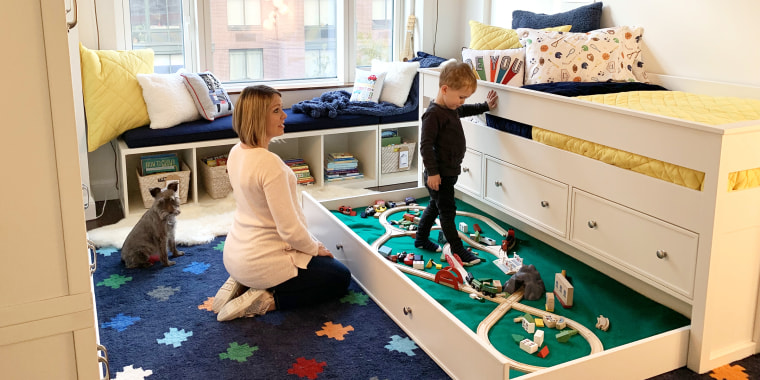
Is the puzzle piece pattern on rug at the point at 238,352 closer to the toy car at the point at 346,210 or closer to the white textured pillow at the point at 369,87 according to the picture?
the toy car at the point at 346,210

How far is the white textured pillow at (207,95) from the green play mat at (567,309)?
1443 millimetres

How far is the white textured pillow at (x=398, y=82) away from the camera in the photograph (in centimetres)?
448

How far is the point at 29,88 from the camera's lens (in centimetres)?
122

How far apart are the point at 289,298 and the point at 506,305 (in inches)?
31.9

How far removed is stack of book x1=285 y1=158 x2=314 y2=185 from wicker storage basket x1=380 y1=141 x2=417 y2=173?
477mm

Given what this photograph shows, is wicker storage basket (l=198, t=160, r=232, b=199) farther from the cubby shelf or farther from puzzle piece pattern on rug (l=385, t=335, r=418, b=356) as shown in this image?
puzzle piece pattern on rug (l=385, t=335, r=418, b=356)

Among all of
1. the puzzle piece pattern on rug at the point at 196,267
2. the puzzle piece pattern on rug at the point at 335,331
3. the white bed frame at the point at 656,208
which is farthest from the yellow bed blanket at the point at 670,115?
the puzzle piece pattern on rug at the point at 196,267

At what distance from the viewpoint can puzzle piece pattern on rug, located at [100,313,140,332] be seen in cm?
254

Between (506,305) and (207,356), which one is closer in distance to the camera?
(207,356)

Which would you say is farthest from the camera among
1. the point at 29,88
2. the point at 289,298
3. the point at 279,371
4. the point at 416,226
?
the point at 416,226

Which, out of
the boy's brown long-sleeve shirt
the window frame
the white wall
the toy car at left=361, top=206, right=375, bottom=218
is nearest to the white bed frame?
the white wall

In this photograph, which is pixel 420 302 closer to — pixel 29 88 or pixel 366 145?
pixel 29 88

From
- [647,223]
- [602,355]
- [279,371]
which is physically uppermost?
[647,223]

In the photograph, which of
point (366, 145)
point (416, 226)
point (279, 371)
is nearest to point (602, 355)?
point (279, 371)
